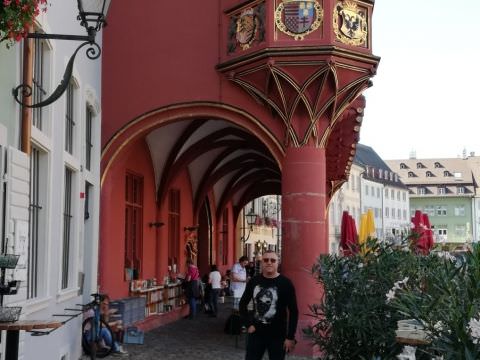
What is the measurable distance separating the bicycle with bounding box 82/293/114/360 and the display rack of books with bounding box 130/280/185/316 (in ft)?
11.4

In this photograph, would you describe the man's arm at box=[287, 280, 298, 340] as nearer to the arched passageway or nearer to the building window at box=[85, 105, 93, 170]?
the building window at box=[85, 105, 93, 170]

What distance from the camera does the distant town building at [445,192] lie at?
93938 millimetres

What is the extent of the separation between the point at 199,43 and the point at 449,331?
1032 cm

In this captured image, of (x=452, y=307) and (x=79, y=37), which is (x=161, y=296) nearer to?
(x=79, y=37)

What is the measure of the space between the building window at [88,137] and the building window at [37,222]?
3.41 meters

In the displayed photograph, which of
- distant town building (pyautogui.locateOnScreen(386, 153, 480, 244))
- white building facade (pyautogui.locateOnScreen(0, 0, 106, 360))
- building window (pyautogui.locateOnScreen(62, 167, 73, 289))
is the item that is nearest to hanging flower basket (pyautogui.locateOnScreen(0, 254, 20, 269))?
white building facade (pyautogui.locateOnScreen(0, 0, 106, 360))

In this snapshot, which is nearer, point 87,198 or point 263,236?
point 87,198

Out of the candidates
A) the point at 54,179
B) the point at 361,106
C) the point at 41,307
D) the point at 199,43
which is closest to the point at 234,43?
the point at 199,43

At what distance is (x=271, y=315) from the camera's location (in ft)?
A: 22.4

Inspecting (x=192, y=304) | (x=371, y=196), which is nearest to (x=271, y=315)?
(x=192, y=304)

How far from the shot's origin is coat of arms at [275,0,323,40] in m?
12.2

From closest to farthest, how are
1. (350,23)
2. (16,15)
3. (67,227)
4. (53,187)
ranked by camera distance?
(16,15) → (53,187) → (67,227) → (350,23)

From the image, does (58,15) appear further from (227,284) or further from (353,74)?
(227,284)

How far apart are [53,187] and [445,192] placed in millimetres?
90786
